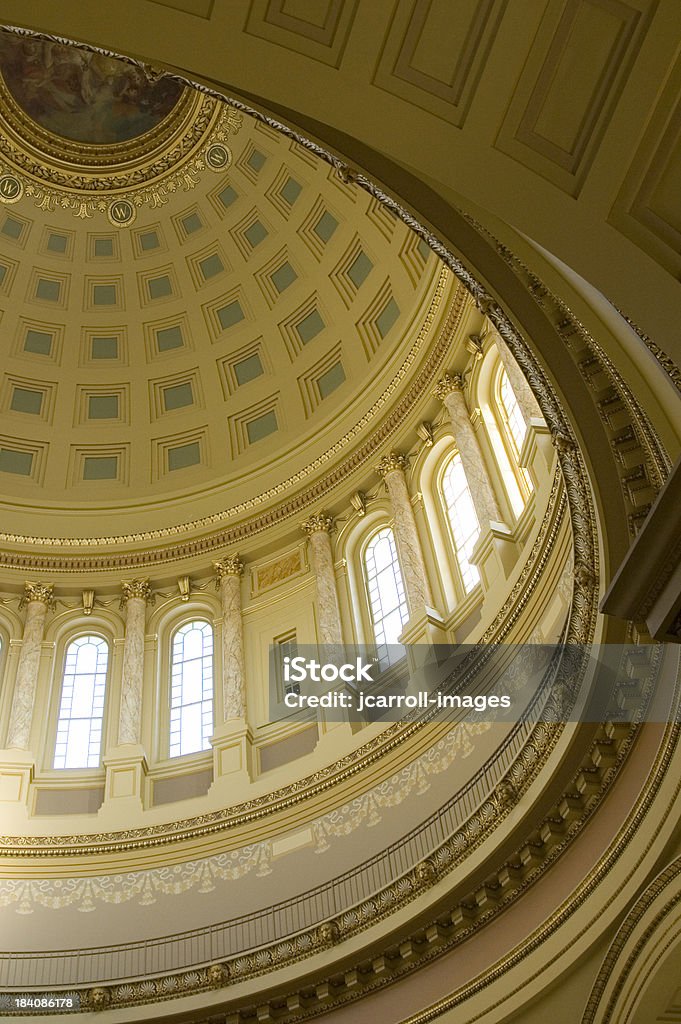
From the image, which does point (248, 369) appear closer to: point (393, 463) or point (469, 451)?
point (393, 463)

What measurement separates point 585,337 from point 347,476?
12645 mm

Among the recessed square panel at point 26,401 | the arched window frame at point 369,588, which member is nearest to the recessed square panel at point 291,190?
the recessed square panel at point 26,401

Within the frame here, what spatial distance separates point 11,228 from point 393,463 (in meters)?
11.5

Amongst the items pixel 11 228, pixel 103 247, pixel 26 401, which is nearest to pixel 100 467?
pixel 26 401

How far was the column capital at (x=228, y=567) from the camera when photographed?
76.1 feet

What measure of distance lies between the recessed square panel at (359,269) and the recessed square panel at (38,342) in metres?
7.60

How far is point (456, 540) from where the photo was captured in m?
20.1

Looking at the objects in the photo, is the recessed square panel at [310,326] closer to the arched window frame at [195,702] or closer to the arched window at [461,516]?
the arched window at [461,516]

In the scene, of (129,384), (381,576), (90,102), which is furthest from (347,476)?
(90,102)

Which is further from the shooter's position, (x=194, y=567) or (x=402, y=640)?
(x=194, y=567)

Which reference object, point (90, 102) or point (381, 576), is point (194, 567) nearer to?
point (381, 576)

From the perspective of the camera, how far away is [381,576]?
70.1ft

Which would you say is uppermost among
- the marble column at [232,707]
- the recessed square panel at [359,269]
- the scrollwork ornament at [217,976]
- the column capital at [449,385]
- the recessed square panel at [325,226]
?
the recessed square panel at [325,226]

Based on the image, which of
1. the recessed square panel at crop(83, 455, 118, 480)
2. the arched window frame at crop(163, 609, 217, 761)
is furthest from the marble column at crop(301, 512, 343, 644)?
the recessed square panel at crop(83, 455, 118, 480)
